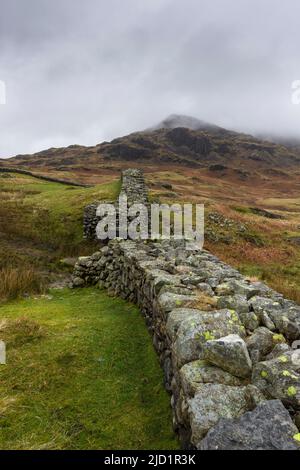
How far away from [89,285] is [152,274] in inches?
240

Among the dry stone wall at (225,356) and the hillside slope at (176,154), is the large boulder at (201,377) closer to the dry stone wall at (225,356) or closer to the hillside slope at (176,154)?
the dry stone wall at (225,356)

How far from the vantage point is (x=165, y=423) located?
5.62 meters

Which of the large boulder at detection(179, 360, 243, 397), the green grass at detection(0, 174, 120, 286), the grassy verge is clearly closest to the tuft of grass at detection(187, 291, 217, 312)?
the large boulder at detection(179, 360, 243, 397)

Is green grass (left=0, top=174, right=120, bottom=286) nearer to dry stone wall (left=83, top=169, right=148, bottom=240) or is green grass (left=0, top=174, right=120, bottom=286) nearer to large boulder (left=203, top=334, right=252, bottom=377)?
dry stone wall (left=83, top=169, right=148, bottom=240)

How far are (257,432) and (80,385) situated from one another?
3.90m

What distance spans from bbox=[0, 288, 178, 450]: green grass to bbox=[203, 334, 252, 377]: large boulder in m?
1.46

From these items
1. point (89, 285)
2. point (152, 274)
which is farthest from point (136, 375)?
point (89, 285)

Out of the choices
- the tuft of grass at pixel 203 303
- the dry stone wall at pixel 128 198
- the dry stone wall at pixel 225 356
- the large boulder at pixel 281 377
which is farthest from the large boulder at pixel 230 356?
the dry stone wall at pixel 128 198

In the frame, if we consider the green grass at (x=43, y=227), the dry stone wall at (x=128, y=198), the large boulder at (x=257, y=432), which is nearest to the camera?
the large boulder at (x=257, y=432)

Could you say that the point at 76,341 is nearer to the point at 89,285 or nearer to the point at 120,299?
the point at 120,299

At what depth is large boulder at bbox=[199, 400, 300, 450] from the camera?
11.2ft

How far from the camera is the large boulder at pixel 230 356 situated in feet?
15.1

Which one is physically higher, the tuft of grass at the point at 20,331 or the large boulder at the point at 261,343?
the large boulder at the point at 261,343

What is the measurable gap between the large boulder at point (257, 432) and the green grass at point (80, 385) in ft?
5.98
